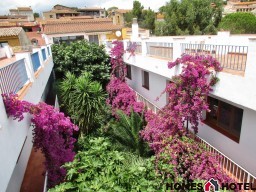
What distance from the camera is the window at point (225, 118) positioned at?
6.89 meters

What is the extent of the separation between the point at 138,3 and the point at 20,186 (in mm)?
51035

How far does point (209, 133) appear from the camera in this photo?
319 inches

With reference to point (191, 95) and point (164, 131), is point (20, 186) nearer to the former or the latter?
point (164, 131)

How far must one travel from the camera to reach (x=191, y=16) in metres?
29.0

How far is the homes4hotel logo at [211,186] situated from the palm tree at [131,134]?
388 cm

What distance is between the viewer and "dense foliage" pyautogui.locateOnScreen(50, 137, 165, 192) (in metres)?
3.93

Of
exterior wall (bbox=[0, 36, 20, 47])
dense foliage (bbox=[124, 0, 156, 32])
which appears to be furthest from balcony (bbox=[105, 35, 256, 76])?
dense foliage (bbox=[124, 0, 156, 32])

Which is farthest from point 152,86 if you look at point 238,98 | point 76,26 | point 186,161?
point 76,26

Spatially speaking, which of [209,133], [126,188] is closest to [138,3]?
[209,133]

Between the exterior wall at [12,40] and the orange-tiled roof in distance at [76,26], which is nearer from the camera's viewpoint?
the exterior wall at [12,40]

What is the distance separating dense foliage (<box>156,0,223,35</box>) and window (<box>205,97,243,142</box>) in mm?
24432

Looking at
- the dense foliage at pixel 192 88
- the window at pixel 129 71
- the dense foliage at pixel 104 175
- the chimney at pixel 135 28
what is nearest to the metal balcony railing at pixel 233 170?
the dense foliage at pixel 192 88

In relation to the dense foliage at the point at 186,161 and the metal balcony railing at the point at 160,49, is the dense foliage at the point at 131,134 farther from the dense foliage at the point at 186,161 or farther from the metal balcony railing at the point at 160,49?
the metal balcony railing at the point at 160,49

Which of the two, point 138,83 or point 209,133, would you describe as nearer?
point 209,133
